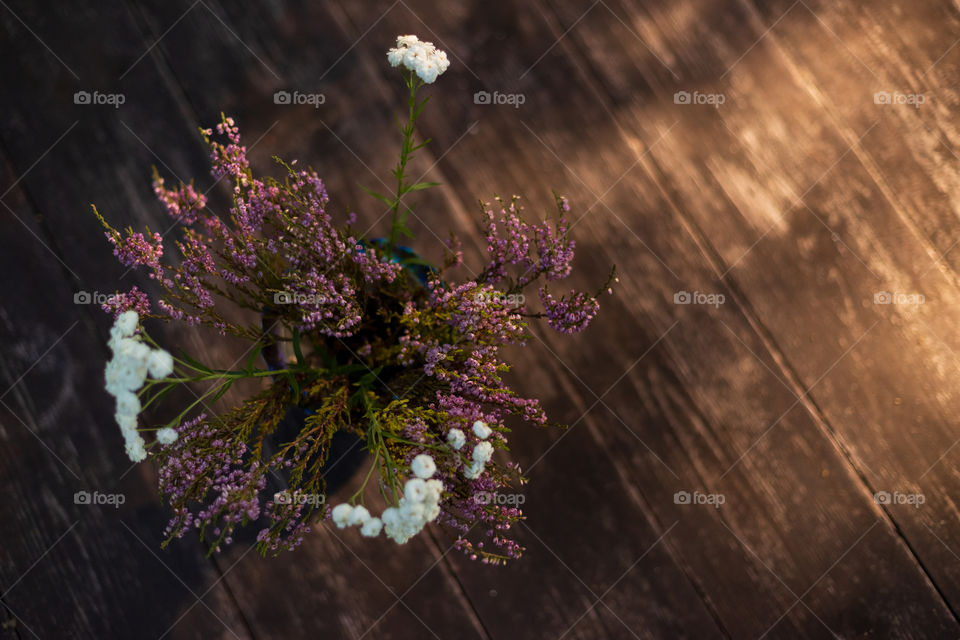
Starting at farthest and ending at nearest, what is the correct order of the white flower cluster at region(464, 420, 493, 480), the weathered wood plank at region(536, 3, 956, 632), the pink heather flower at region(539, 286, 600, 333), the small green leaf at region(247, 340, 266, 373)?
the weathered wood plank at region(536, 3, 956, 632)
the pink heather flower at region(539, 286, 600, 333)
the small green leaf at region(247, 340, 266, 373)
the white flower cluster at region(464, 420, 493, 480)

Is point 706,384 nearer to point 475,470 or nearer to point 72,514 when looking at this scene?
point 475,470

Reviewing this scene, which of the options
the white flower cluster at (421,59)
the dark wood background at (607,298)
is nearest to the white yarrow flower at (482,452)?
the white flower cluster at (421,59)

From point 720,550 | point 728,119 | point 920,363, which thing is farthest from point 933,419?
point 728,119

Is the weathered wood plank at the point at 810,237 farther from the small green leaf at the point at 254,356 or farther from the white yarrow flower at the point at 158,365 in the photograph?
the white yarrow flower at the point at 158,365

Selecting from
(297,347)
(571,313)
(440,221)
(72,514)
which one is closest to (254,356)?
(297,347)

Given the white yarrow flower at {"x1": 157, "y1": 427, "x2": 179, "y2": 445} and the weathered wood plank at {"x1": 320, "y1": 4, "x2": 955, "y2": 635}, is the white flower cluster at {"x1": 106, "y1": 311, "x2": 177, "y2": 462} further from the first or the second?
the weathered wood plank at {"x1": 320, "y1": 4, "x2": 955, "y2": 635}

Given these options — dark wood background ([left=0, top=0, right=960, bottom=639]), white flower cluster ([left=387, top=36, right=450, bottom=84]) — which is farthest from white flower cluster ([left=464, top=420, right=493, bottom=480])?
dark wood background ([left=0, top=0, right=960, bottom=639])
